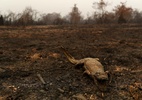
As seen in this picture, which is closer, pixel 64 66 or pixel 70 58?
pixel 64 66

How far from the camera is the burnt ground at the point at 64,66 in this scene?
383 inches

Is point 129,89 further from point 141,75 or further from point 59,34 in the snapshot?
point 59,34

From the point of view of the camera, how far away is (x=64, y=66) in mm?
11914

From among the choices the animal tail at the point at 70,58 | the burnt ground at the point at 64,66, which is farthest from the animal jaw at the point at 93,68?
the burnt ground at the point at 64,66

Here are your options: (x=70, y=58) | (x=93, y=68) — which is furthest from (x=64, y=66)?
(x=93, y=68)

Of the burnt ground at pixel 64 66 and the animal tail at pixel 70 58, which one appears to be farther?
the animal tail at pixel 70 58

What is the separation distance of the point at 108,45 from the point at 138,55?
87.1 inches

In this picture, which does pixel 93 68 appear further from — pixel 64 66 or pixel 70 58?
pixel 70 58

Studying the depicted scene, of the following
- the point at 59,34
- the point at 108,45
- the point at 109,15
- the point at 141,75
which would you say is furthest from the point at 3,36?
the point at 109,15

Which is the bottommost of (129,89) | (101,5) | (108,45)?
(129,89)

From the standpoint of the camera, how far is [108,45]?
1519cm

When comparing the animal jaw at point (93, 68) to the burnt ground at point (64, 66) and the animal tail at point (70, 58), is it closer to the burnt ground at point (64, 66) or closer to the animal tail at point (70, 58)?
the animal tail at point (70, 58)

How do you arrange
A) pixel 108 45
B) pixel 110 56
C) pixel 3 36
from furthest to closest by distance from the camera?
pixel 3 36 < pixel 108 45 < pixel 110 56

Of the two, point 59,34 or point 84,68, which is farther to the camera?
point 59,34
